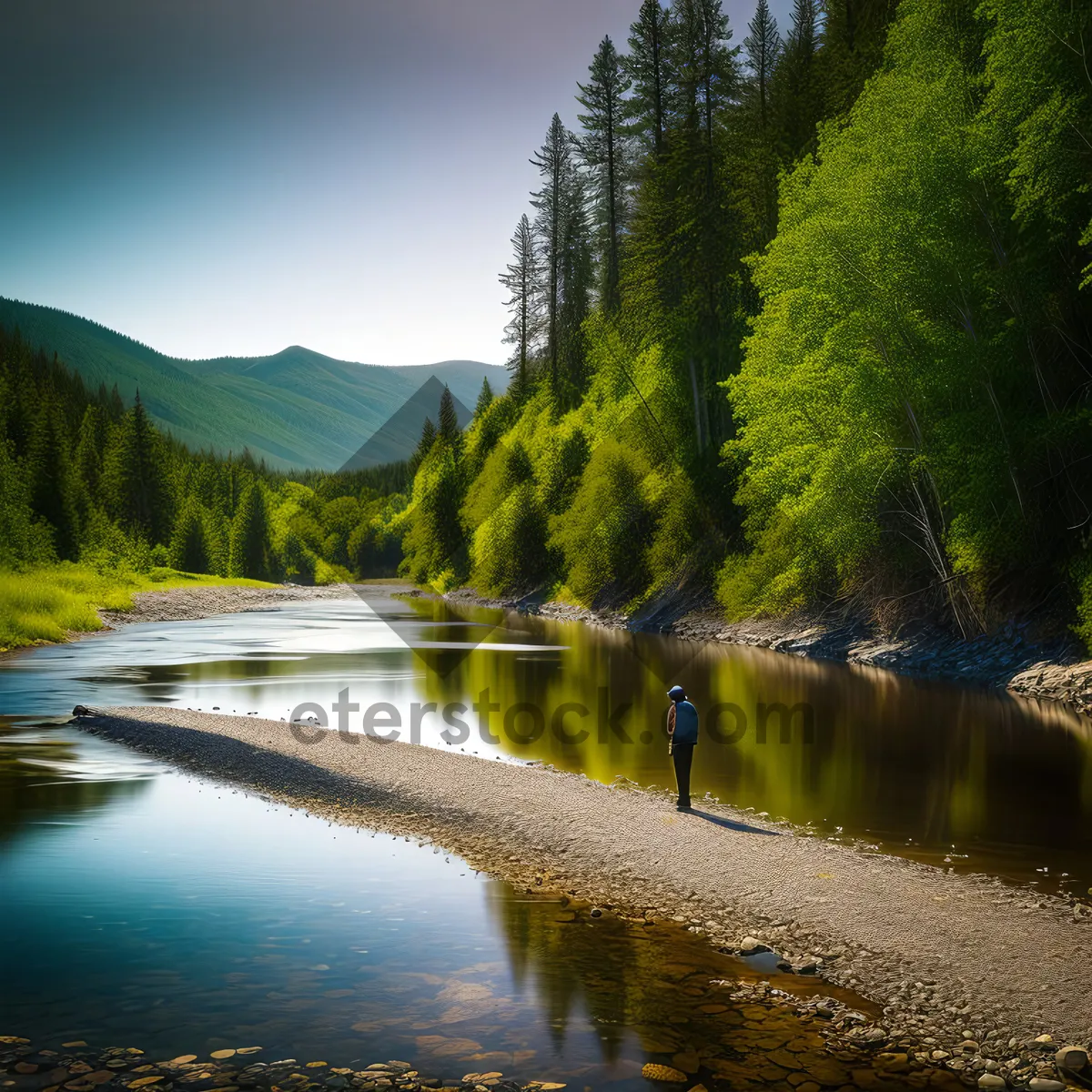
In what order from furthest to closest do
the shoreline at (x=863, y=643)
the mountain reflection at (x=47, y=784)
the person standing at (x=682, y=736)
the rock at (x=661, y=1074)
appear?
the shoreline at (x=863, y=643) < the mountain reflection at (x=47, y=784) < the person standing at (x=682, y=736) < the rock at (x=661, y=1074)

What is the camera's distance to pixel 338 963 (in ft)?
34.7

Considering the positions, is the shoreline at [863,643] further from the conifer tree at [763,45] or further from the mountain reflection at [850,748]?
the conifer tree at [763,45]

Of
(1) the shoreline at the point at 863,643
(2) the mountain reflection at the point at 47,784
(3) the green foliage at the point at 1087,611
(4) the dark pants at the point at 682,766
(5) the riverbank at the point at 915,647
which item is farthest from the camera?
(1) the shoreline at the point at 863,643

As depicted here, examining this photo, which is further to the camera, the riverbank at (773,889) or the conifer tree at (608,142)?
the conifer tree at (608,142)

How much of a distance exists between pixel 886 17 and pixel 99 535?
254ft

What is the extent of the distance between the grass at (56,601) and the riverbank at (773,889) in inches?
1285

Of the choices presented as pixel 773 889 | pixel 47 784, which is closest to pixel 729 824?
pixel 773 889

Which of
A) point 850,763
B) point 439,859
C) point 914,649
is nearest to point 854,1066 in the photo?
point 439,859

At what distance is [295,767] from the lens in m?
20.1

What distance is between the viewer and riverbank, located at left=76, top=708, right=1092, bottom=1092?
888 cm

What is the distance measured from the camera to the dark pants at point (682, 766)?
16062 mm

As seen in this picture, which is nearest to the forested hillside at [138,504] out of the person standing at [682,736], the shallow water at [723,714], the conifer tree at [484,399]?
the shallow water at [723,714]

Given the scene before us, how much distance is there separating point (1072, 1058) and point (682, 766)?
855cm

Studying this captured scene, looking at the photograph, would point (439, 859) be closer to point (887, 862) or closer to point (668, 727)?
point (668, 727)
